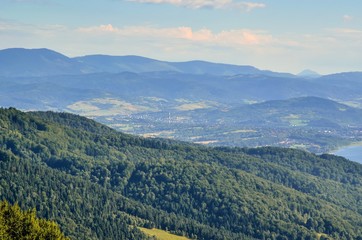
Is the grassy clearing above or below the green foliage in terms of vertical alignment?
below

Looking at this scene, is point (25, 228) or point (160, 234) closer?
point (25, 228)

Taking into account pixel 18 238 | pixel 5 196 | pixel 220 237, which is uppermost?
pixel 18 238

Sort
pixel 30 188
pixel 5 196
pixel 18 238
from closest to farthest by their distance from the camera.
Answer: pixel 18 238, pixel 5 196, pixel 30 188

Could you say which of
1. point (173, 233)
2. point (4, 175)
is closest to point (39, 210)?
point (4, 175)

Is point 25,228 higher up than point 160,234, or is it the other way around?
point 25,228

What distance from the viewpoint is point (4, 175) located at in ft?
642

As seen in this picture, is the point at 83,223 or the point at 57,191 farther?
the point at 57,191

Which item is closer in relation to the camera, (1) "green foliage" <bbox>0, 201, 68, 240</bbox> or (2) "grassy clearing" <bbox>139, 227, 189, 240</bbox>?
(1) "green foliage" <bbox>0, 201, 68, 240</bbox>

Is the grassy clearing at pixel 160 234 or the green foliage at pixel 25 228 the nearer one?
the green foliage at pixel 25 228

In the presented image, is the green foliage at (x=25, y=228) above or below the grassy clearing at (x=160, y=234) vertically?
above

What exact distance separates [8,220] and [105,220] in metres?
95.3

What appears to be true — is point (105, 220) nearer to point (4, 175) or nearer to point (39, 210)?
point (39, 210)

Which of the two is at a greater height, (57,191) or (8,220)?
(8,220)

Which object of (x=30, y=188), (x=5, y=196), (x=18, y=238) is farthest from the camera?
(x=30, y=188)
